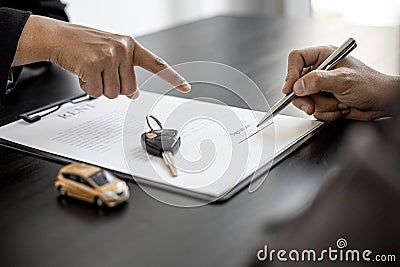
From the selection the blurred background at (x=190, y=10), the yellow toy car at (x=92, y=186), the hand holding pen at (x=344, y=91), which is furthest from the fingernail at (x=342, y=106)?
the blurred background at (x=190, y=10)

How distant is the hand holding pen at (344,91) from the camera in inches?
46.6

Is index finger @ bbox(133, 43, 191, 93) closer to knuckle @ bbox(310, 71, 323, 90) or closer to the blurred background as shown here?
knuckle @ bbox(310, 71, 323, 90)

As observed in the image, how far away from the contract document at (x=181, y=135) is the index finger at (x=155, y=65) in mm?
56

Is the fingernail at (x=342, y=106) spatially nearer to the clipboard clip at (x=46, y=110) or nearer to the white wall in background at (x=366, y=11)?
the clipboard clip at (x=46, y=110)

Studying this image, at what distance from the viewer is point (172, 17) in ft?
11.8

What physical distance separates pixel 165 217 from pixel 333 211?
226mm

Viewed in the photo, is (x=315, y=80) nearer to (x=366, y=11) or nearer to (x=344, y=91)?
(x=344, y=91)

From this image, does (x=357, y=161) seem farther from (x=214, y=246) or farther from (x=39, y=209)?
(x=39, y=209)

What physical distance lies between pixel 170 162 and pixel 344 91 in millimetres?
359

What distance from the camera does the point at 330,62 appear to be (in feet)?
4.01

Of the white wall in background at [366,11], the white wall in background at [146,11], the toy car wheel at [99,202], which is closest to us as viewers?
the toy car wheel at [99,202]

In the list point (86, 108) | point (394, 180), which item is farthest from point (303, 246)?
point (86, 108)

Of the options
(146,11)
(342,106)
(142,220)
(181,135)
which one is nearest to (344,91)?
(342,106)

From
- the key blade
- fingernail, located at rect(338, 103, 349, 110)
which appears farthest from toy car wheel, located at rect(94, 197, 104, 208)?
fingernail, located at rect(338, 103, 349, 110)
